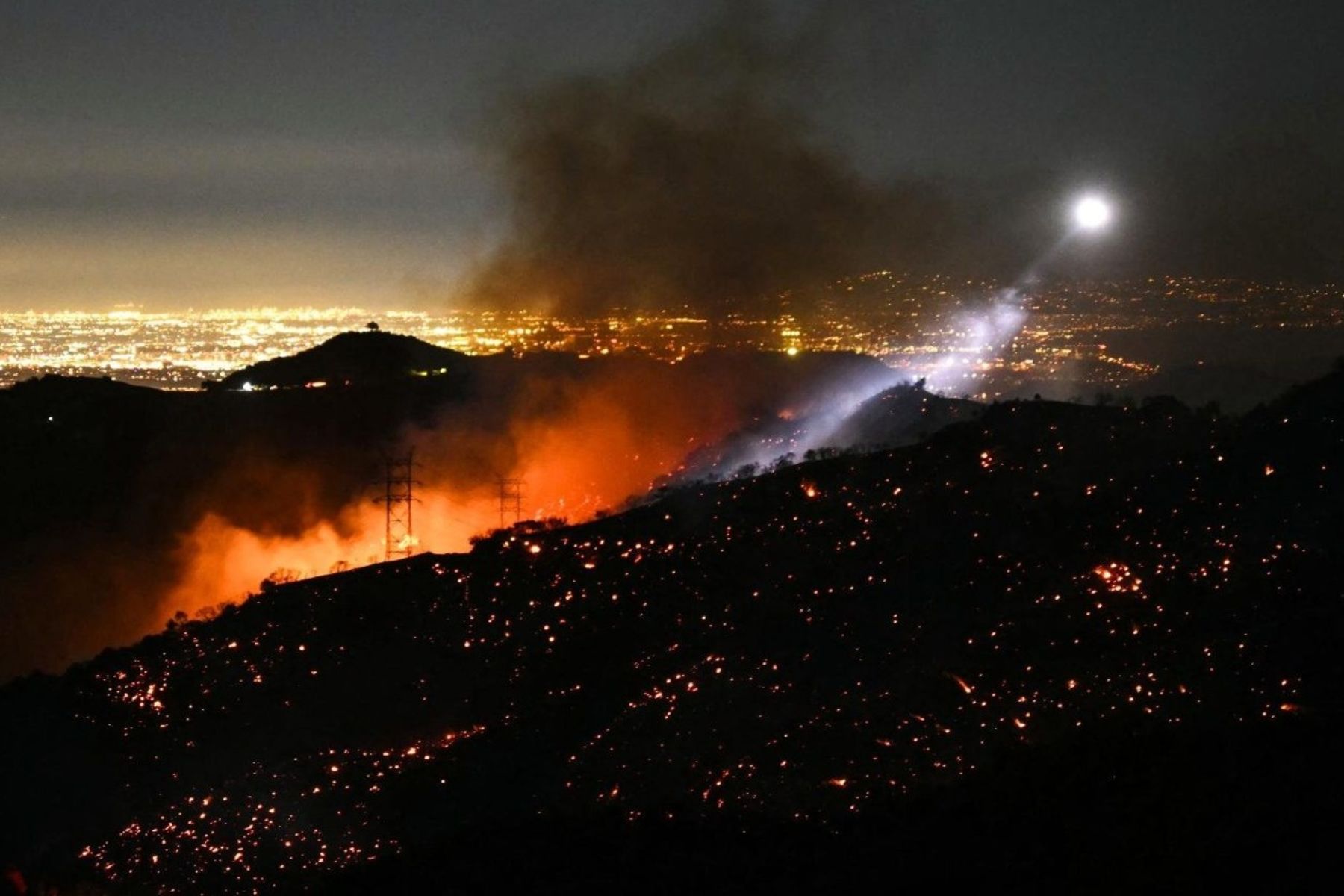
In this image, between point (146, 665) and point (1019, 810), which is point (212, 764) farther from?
point (1019, 810)

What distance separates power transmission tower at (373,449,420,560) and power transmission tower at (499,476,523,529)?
228 cm

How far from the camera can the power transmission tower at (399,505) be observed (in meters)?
29.1

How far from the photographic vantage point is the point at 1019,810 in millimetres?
11148

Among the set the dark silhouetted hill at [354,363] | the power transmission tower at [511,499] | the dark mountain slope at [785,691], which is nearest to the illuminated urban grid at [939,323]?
the dark silhouetted hill at [354,363]

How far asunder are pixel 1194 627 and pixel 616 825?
264 inches

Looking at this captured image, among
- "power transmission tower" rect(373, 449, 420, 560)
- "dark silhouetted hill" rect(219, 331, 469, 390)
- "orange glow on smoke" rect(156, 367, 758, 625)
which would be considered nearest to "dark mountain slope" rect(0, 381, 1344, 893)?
"power transmission tower" rect(373, 449, 420, 560)

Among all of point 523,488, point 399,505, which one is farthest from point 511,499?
point 399,505

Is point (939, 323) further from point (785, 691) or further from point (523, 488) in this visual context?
point (785, 691)

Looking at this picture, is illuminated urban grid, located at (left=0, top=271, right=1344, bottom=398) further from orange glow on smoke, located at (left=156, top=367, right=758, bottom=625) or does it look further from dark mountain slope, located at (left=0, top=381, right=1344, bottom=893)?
dark mountain slope, located at (left=0, top=381, right=1344, bottom=893)

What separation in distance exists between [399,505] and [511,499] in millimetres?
3100

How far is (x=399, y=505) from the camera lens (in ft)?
109

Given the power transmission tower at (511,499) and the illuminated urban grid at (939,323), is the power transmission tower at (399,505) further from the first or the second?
the illuminated urban grid at (939,323)

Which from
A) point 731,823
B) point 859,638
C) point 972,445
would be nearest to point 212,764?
point 731,823

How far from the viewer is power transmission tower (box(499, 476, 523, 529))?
3244 cm
